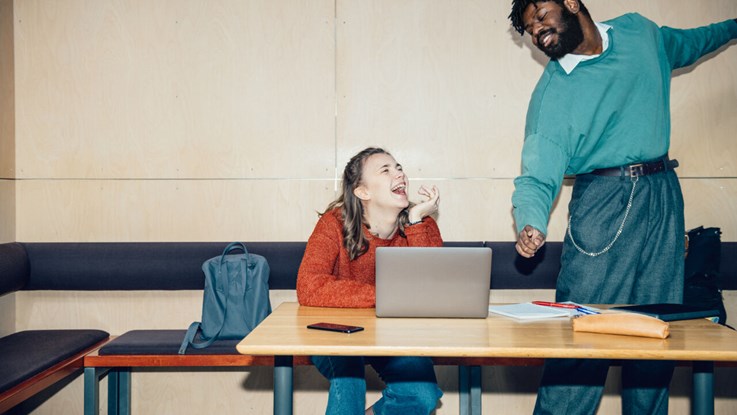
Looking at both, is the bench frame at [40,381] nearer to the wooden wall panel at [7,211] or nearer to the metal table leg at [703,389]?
the wooden wall panel at [7,211]

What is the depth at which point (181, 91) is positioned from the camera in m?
3.42

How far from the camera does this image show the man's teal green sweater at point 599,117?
2387 millimetres

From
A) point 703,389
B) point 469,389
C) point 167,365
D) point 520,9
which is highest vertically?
point 520,9

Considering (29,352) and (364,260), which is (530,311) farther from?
(29,352)

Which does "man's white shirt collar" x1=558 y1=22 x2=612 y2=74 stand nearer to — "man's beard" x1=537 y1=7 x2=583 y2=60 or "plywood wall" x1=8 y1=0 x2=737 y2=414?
"man's beard" x1=537 y1=7 x2=583 y2=60

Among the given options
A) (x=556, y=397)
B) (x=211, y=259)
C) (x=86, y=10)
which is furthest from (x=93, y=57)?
(x=556, y=397)

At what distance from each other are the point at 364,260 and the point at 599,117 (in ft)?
3.41

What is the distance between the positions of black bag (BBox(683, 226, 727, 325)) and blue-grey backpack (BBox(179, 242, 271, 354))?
195 centimetres

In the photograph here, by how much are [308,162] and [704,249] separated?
6.44ft

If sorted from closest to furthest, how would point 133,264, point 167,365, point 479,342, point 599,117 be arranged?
point 479,342 → point 599,117 → point 167,365 → point 133,264

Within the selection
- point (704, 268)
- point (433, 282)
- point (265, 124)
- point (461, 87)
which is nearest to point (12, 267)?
point (265, 124)

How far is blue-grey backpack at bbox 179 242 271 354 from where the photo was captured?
9.71ft

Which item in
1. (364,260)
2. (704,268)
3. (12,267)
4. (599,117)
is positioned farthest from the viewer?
(12,267)

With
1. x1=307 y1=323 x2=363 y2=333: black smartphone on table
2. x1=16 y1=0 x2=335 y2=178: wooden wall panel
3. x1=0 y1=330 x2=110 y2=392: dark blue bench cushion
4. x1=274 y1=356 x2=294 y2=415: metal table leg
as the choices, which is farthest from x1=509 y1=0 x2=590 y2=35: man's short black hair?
x1=0 y1=330 x2=110 y2=392: dark blue bench cushion
